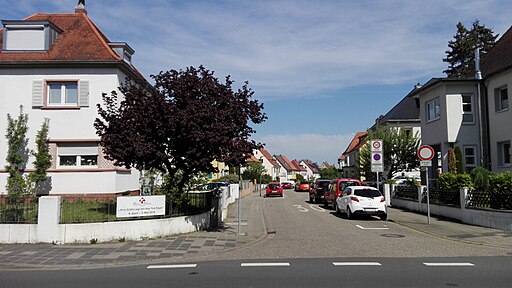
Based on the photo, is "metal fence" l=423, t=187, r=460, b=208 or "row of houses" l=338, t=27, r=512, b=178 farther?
"row of houses" l=338, t=27, r=512, b=178

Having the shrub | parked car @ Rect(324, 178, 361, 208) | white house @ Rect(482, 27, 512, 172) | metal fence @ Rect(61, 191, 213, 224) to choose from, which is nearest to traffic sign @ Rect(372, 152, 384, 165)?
parked car @ Rect(324, 178, 361, 208)

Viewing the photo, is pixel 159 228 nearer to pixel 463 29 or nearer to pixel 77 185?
pixel 77 185

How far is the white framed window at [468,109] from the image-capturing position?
83.8 ft

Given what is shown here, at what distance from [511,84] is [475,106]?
294cm

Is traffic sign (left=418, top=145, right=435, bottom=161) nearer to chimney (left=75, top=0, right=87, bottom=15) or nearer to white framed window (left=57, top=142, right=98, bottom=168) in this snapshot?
white framed window (left=57, top=142, right=98, bottom=168)

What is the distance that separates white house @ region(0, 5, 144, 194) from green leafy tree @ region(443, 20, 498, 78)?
43.4 m

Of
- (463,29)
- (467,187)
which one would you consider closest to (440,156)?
(467,187)

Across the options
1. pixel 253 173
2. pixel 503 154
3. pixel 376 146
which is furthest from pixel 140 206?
pixel 253 173

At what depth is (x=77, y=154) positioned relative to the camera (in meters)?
22.5

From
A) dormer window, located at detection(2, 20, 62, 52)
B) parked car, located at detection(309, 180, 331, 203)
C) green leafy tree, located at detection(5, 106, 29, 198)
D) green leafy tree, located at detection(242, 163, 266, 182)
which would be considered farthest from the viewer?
green leafy tree, located at detection(242, 163, 266, 182)

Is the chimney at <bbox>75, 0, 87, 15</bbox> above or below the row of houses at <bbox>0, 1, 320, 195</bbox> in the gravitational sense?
above

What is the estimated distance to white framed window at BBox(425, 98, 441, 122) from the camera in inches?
1068

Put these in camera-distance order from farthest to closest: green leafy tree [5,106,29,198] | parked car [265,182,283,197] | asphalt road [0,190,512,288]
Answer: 1. parked car [265,182,283,197]
2. green leafy tree [5,106,29,198]
3. asphalt road [0,190,512,288]

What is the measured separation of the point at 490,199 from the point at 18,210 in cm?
1599
